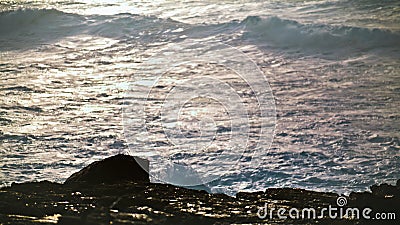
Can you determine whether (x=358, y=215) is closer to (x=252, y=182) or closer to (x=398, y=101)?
(x=252, y=182)

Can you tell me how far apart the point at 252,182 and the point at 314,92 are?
510cm

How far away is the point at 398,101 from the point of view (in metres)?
13.4

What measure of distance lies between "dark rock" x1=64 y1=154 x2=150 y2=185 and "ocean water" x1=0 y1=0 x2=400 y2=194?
407cm

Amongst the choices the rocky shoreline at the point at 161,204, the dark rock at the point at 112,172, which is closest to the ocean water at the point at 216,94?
the dark rock at the point at 112,172

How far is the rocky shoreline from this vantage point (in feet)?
12.7

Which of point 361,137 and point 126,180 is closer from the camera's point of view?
point 126,180

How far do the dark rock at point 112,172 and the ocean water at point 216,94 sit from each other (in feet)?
13.3

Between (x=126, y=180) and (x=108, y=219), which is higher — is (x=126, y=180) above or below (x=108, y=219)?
below

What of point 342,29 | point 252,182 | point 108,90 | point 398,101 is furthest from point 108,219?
point 342,29
